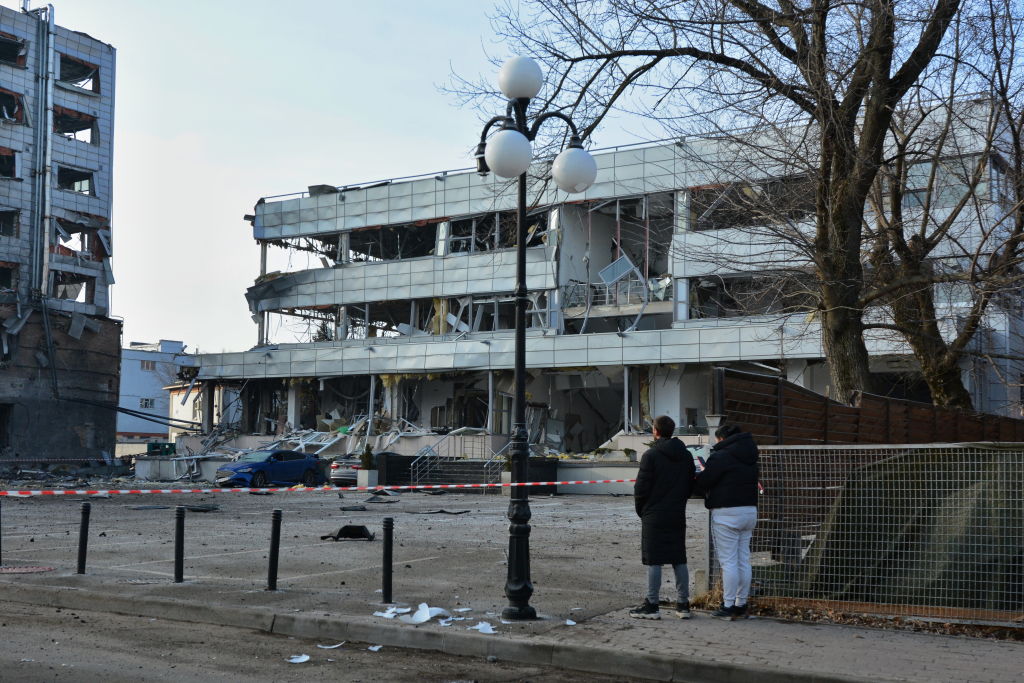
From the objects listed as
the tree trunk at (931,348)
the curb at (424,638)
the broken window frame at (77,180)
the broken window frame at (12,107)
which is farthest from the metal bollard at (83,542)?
the broken window frame at (77,180)

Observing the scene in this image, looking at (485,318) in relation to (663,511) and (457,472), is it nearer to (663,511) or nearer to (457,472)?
(457,472)

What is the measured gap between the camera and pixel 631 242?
52.4 m


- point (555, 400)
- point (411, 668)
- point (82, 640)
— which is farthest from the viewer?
point (555, 400)

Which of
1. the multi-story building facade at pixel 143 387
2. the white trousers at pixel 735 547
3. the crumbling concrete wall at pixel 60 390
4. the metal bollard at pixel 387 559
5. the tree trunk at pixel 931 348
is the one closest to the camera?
the white trousers at pixel 735 547

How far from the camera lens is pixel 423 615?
9.45 meters

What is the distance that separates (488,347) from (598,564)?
120ft

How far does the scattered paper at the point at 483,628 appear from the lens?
885 cm

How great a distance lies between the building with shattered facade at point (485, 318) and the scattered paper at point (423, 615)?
31.8m

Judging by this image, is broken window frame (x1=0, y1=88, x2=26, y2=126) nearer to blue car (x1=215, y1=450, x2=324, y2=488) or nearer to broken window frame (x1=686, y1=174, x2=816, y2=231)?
blue car (x1=215, y1=450, x2=324, y2=488)

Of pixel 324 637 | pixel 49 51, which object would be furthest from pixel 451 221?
pixel 324 637

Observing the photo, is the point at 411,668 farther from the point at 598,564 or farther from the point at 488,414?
the point at 488,414

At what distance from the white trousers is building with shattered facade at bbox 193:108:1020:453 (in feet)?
102

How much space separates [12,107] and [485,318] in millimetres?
28688

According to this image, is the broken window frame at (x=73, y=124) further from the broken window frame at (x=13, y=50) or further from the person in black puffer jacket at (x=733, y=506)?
the person in black puffer jacket at (x=733, y=506)
